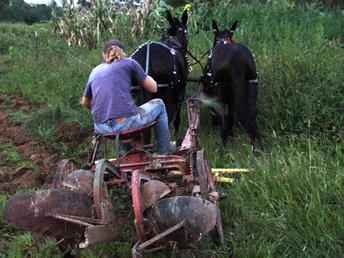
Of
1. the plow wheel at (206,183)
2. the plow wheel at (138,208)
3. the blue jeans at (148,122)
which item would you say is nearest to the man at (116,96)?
the blue jeans at (148,122)

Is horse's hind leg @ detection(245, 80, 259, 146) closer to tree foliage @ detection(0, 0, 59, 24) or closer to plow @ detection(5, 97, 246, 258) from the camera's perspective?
plow @ detection(5, 97, 246, 258)

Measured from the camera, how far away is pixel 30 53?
48.9 ft

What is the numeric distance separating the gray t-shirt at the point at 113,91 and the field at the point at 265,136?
1.02 metres

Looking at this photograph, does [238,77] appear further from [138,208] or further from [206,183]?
[138,208]

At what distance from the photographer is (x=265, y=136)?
23.4 ft

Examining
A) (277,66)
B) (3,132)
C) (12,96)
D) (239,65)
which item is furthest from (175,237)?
(12,96)

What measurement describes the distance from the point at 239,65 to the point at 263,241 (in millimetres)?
2933

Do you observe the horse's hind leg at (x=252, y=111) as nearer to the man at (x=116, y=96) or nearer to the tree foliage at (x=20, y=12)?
the man at (x=116, y=96)

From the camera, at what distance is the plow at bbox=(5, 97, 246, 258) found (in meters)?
3.84

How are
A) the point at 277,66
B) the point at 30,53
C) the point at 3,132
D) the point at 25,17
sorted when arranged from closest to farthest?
the point at 277,66
the point at 3,132
the point at 30,53
the point at 25,17

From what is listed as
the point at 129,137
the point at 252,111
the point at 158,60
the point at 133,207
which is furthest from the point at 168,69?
the point at 133,207

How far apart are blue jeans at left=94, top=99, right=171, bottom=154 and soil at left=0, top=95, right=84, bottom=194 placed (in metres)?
1.52

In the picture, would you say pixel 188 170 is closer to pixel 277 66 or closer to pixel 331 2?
pixel 277 66

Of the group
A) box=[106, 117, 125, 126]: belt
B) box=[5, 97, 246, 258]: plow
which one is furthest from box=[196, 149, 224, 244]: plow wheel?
box=[106, 117, 125, 126]: belt
